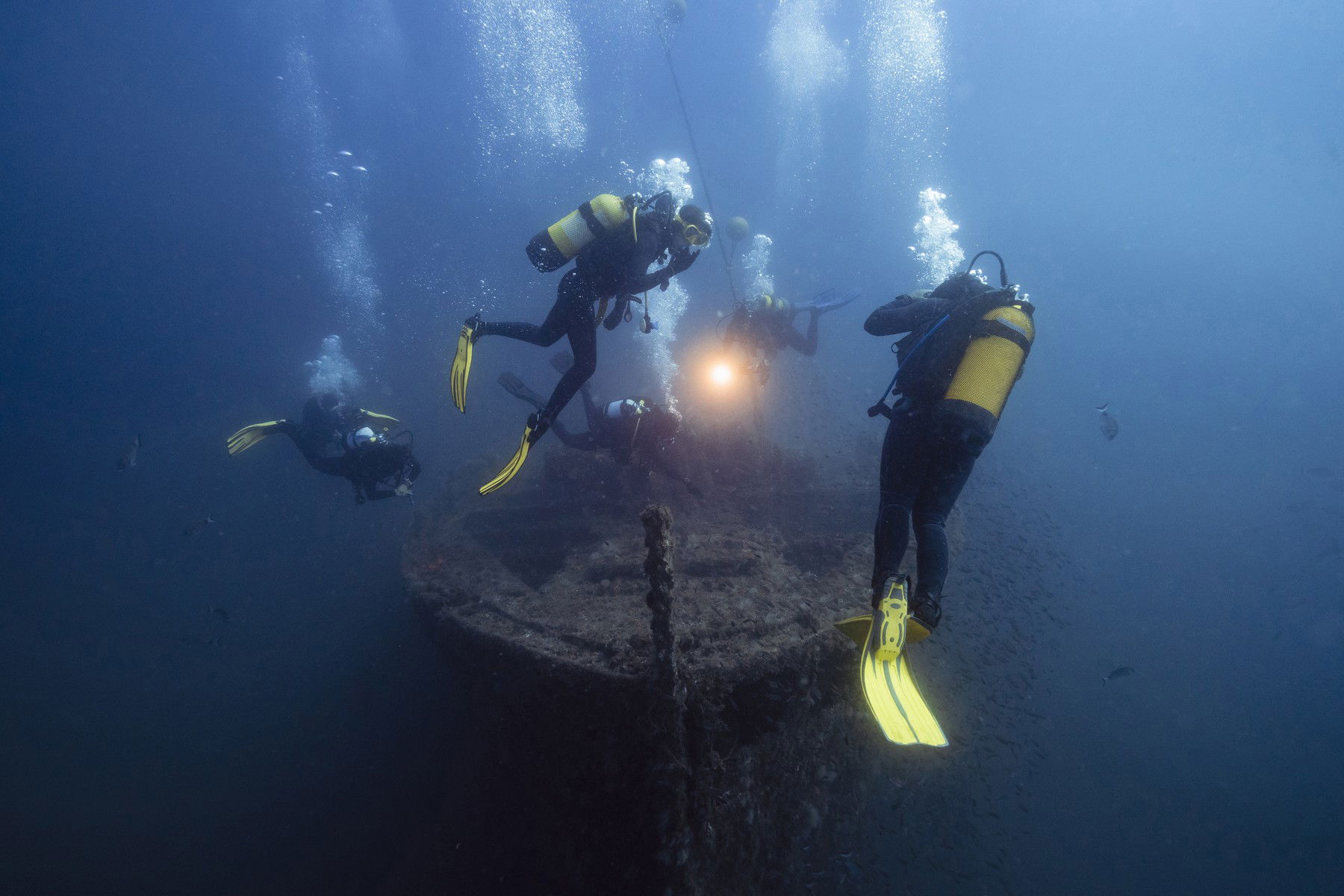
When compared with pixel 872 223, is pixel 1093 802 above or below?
below

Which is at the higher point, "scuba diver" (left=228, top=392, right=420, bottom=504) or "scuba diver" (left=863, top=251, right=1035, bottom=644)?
"scuba diver" (left=228, top=392, right=420, bottom=504)

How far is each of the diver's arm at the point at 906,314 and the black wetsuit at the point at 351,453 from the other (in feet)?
21.6

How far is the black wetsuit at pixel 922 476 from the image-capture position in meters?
2.48

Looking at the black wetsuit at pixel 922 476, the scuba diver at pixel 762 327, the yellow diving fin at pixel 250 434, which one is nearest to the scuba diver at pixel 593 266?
the black wetsuit at pixel 922 476

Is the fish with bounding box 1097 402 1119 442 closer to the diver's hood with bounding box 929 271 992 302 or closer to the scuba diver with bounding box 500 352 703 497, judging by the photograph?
the scuba diver with bounding box 500 352 703 497

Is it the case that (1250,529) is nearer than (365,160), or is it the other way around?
(1250,529)

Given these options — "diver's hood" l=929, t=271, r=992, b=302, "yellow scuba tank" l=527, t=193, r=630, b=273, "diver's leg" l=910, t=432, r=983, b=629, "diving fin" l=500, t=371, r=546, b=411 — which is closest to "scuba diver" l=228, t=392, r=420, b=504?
"diving fin" l=500, t=371, r=546, b=411

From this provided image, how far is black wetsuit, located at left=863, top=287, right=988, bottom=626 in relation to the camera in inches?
97.5

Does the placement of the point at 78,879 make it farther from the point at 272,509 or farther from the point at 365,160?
the point at 365,160

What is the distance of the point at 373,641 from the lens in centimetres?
990

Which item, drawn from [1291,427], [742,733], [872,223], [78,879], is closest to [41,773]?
[78,879]

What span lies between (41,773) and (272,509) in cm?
1652

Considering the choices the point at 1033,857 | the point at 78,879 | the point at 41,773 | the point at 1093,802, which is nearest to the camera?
the point at 78,879

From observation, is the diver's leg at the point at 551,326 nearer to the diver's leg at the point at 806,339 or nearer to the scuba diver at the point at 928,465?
the scuba diver at the point at 928,465
